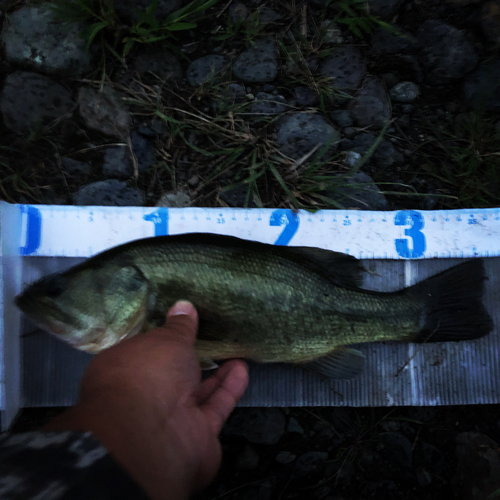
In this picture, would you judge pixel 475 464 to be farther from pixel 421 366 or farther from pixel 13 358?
pixel 13 358

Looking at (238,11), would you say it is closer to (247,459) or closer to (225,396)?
(225,396)

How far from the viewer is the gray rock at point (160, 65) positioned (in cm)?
245

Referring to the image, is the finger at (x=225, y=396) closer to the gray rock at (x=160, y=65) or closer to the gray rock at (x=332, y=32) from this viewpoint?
the gray rock at (x=160, y=65)

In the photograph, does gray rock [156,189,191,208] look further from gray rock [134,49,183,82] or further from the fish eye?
the fish eye

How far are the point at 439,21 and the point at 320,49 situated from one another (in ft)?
2.58

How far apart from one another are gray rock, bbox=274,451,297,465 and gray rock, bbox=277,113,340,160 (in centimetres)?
183

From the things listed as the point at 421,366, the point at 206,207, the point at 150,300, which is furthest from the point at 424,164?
the point at 150,300

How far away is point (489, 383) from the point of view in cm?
235

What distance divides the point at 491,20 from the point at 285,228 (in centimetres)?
187

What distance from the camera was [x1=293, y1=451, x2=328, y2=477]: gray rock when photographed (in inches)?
90.6

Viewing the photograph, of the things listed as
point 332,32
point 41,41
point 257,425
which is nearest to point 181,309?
point 257,425

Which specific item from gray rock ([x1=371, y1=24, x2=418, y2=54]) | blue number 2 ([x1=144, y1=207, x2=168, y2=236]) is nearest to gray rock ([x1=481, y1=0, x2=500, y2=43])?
gray rock ([x1=371, y1=24, x2=418, y2=54])

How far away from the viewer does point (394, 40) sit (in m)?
2.49

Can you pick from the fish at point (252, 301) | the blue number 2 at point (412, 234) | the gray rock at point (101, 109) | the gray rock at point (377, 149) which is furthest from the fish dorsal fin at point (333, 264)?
the gray rock at point (101, 109)
